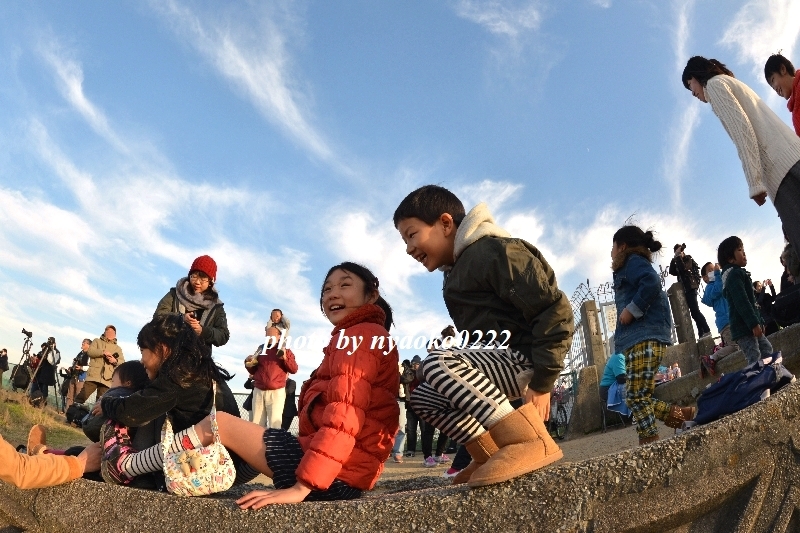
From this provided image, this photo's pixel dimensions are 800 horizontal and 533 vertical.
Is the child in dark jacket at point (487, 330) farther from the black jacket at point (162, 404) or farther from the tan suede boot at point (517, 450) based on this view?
the black jacket at point (162, 404)

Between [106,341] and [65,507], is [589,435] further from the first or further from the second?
[106,341]

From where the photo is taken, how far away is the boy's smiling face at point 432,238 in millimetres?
2641

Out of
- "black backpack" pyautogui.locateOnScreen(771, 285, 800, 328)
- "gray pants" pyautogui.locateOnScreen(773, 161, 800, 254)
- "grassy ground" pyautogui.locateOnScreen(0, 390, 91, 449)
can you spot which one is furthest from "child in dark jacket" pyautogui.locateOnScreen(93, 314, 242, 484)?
"grassy ground" pyautogui.locateOnScreen(0, 390, 91, 449)

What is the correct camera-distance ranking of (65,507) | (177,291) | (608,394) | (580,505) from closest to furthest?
(580,505) < (65,507) < (177,291) < (608,394)

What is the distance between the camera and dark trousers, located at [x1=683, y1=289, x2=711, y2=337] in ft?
33.0

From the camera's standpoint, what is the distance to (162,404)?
280 cm

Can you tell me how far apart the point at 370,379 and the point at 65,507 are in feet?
4.36

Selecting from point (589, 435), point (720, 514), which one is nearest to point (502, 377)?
point (720, 514)

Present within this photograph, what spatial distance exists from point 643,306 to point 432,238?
231 centimetres

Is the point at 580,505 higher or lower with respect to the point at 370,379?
lower

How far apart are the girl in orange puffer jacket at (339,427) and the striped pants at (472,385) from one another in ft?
0.76

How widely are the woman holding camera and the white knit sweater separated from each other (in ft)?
12.7

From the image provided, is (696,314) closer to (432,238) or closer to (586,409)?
(586,409)

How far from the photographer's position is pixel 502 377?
235 cm
